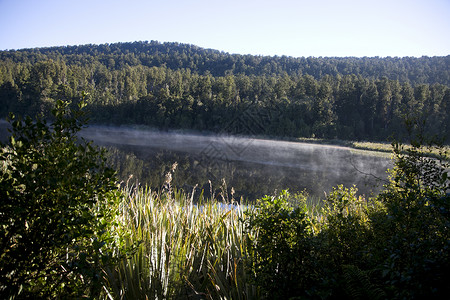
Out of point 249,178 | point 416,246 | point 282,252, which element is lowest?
point 249,178

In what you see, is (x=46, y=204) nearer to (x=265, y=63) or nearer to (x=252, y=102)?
(x=252, y=102)

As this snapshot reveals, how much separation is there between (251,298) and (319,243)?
2.40ft

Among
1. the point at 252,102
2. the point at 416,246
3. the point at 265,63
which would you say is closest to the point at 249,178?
the point at 416,246

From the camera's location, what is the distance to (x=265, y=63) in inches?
4390

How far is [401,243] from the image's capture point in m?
1.86

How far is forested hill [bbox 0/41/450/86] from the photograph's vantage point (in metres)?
85.5

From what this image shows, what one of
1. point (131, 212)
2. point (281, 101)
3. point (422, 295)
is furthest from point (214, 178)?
point (281, 101)

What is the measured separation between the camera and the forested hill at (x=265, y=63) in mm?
85500

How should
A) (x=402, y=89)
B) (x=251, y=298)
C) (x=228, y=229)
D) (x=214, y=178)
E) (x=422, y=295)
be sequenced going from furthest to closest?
(x=402, y=89) → (x=214, y=178) → (x=228, y=229) → (x=251, y=298) → (x=422, y=295)

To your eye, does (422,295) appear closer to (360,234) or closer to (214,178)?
(360,234)

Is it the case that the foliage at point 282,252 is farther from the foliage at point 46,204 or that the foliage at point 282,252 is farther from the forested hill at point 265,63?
the forested hill at point 265,63

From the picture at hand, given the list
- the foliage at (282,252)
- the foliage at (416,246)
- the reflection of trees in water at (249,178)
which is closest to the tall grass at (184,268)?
the foliage at (282,252)

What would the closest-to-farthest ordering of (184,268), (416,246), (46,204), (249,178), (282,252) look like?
1. (416,246)
2. (46,204)
3. (282,252)
4. (184,268)
5. (249,178)

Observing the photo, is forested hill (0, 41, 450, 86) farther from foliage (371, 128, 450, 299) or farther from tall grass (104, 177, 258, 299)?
tall grass (104, 177, 258, 299)
